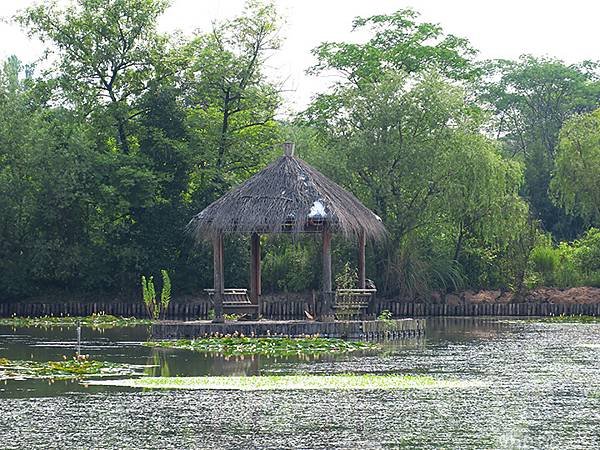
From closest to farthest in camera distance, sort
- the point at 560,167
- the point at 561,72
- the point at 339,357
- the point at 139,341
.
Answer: the point at 339,357 < the point at 139,341 < the point at 560,167 < the point at 561,72

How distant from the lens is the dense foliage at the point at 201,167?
50.5 meters

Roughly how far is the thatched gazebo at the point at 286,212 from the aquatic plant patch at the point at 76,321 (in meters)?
5.33

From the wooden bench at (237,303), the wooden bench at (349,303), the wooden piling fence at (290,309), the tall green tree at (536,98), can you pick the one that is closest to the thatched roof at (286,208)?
the wooden bench at (349,303)

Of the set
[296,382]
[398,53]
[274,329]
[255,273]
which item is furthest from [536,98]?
[296,382]

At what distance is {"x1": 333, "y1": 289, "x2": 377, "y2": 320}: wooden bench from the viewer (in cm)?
3772

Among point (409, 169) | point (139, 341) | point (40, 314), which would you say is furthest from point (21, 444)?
point (409, 169)

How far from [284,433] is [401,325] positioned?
760 inches

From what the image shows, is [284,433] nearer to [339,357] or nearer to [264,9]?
[339,357]

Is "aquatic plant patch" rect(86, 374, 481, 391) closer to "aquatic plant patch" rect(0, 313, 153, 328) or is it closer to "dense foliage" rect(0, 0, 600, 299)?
"aquatic plant patch" rect(0, 313, 153, 328)

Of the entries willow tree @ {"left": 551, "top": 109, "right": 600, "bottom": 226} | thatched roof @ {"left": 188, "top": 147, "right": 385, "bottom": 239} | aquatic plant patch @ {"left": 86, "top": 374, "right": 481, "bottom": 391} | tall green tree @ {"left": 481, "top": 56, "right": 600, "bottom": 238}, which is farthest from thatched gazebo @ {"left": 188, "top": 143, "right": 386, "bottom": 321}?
tall green tree @ {"left": 481, "top": 56, "right": 600, "bottom": 238}

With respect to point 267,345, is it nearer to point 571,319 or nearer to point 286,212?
point 286,212

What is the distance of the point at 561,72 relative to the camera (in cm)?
7456

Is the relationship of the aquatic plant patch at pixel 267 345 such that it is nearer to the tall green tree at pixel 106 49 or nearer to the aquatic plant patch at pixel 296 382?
the aquatic plant patch at pixel 296 382

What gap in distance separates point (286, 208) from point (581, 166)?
22.6 metres
